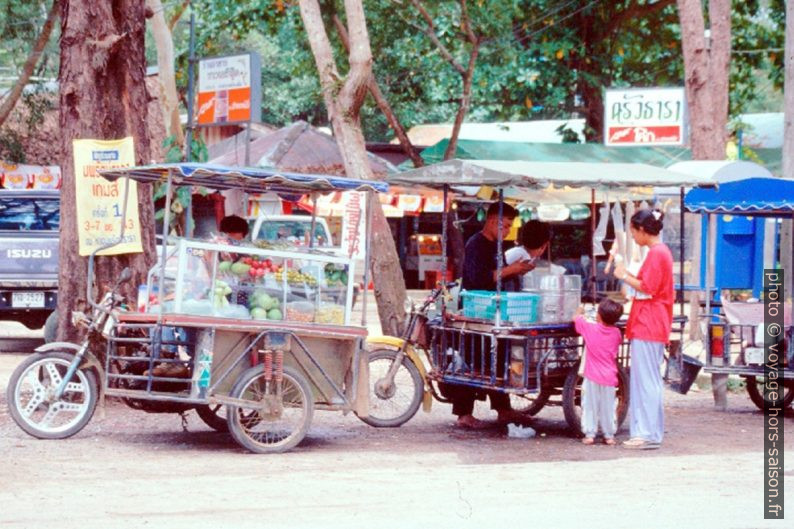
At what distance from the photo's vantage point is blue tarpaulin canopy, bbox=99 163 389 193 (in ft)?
29.0

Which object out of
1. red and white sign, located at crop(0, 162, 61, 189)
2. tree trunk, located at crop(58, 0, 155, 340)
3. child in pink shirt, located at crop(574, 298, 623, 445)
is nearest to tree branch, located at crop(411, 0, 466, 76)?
red and white sign, located at crop(0, 162, 61, 189)

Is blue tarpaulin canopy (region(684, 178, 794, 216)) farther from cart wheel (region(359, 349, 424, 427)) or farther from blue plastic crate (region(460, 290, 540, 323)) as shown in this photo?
cart wheel (region(359, 349, 424, 427))

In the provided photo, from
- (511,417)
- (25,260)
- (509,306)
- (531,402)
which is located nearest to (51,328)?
(25,260)

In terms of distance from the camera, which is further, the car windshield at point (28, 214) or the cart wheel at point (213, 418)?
the car windshield at point (28, 214)

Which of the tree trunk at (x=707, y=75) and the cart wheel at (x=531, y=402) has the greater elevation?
the tree trunk at (x=707, y=75)

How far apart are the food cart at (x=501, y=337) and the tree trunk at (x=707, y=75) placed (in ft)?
15.7

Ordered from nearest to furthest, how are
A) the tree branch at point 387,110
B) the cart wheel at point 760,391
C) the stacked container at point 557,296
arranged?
1. the stacked container at point 557,296
2. the cart wheel at point 760,391
3. the tree branch at point 387,110

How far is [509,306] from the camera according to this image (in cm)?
1000

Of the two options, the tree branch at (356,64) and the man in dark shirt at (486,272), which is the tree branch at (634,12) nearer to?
the tree branch at (356,64)

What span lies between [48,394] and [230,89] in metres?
8.14

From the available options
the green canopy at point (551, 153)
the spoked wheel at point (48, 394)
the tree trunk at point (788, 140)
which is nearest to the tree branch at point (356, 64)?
the tree trunk at point (788, 140)

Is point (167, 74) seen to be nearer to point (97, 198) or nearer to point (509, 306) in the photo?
point (97, 198)

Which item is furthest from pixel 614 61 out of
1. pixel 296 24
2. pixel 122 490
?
pixel 122 490

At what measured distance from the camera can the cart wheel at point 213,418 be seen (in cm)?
992
